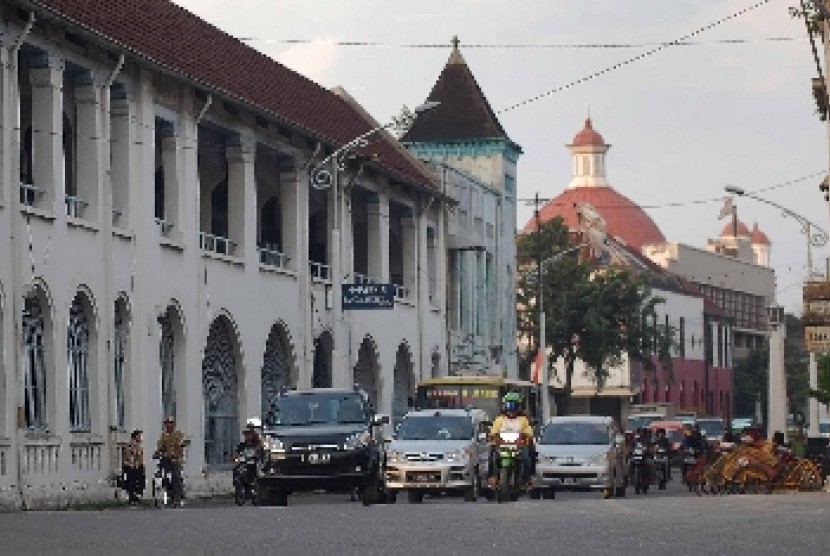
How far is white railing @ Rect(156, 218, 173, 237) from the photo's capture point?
49.6m

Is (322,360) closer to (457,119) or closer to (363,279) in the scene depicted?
(363,279)

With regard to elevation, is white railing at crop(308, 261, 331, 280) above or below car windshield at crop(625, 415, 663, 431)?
above

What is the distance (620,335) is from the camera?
105 meters

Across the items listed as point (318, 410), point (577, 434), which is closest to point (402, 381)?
point (577, 434)

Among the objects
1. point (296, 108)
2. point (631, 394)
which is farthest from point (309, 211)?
point (631, 394)

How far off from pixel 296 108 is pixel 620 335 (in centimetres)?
4496

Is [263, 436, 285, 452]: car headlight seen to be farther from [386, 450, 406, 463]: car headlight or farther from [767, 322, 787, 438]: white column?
[767, 322, 787, 438]: white column

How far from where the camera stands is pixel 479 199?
8300 centimetres

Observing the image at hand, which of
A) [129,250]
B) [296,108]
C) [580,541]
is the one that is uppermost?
[296,108]

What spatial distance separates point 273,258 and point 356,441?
20526mm

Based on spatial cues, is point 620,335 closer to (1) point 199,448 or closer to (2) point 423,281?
(2) point 423,281

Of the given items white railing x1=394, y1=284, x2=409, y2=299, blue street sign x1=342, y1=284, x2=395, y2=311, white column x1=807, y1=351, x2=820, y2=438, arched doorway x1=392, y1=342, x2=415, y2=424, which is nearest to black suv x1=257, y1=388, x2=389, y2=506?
blue street sign x1=342, y1=284, x2=395, y2=311

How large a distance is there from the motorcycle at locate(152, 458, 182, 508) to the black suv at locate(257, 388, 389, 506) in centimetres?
441

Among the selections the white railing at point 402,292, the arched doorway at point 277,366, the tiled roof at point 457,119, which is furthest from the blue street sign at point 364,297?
the tiled roof at point 457,119
